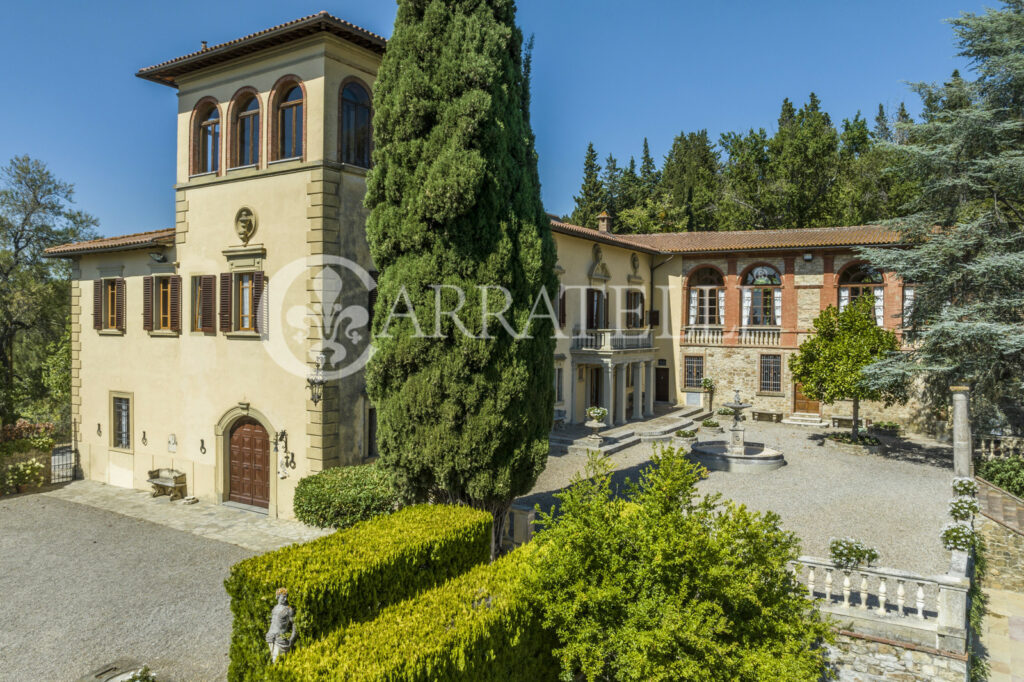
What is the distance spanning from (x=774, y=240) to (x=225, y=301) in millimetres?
25056

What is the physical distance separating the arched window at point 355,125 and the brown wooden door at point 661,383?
21501 millimetres

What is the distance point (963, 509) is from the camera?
11.8 metres

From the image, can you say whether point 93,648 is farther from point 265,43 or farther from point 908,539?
point 908,539

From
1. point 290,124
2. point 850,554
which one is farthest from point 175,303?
point 850,554

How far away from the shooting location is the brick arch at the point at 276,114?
46.4ft

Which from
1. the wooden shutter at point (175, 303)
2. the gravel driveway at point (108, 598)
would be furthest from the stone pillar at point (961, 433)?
the wooden shutter at point (175, 303)

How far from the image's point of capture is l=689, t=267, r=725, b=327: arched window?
30.7m

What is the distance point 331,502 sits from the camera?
12.4m

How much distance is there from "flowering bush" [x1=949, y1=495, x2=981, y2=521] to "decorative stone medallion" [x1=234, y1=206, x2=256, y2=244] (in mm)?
16952

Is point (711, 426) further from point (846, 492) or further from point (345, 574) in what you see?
point (345, 574)

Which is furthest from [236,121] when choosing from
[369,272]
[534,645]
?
[534,645]

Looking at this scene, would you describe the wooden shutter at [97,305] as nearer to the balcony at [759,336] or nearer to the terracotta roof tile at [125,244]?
the terracotta roof tile at [125,244]

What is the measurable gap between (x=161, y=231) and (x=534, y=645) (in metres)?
17.5

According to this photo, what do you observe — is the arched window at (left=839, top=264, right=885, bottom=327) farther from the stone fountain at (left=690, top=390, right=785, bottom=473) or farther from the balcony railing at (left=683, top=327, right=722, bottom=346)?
the stone fountain at (left=690, top=390, right=785, bottom=473)
